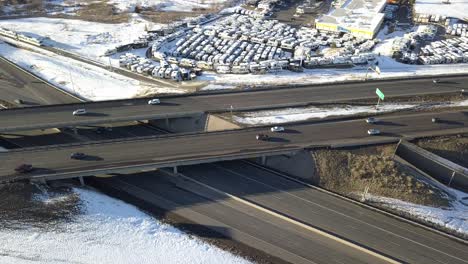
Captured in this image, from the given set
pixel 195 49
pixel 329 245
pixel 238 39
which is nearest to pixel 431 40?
pixel 238 39

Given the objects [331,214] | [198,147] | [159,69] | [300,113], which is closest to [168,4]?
[159,69]

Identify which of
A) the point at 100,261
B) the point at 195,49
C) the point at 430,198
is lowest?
the point at 100,261

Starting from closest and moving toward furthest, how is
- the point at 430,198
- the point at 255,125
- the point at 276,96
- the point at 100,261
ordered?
the point at 100,261, the point at 430,198, the point at 255,125, the point at 276,96

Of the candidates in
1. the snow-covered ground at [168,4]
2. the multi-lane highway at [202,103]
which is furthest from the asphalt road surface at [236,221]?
the snow-covered ground at [168,4]

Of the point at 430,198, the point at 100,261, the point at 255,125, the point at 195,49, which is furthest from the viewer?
the point at 195,49

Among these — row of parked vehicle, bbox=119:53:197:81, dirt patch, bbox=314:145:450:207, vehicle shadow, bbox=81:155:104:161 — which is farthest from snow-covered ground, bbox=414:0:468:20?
vehicle shadow, bbox=81:155:104:161

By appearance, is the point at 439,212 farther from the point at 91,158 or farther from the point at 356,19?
the point at 356,19

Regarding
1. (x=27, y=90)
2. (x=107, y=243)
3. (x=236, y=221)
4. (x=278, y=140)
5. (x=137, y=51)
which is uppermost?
(x=137, y=51)

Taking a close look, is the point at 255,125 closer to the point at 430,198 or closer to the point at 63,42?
the point at 430,198
